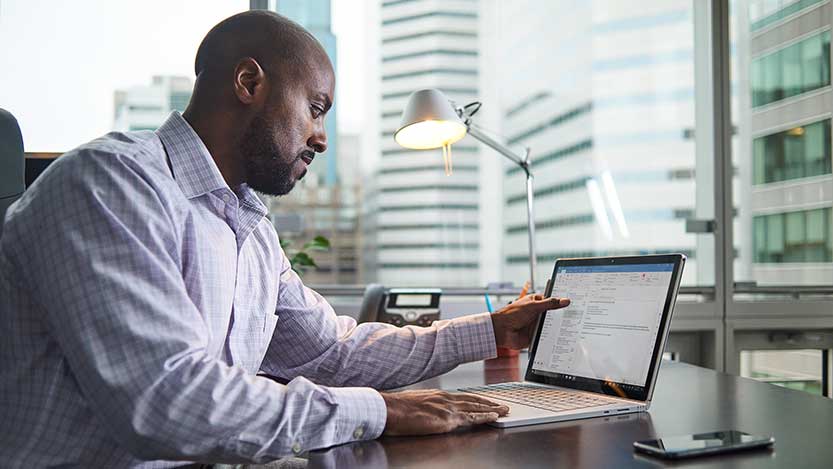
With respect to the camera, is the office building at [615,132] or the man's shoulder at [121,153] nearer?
the man's shoulder at [121,153]

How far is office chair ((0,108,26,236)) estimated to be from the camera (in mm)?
1461

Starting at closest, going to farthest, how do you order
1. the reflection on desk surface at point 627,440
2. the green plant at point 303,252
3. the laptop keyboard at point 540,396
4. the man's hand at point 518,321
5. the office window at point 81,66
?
1. the reflection on desk surface at point 627,440
2. the laptop keyboard at point 540,396
3. the man's hand at point 518,321
4. the green plant at point 303,252
5. the office window at point 81,66

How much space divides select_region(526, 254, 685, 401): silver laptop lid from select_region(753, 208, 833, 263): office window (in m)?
1.97

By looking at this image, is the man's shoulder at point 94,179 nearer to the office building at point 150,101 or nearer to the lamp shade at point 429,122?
the lamp shade at point 429,122

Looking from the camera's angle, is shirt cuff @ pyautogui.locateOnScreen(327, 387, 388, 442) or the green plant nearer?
shirt cuff @ pyautogui.locateOnScreen(327, 387, 388, 442)

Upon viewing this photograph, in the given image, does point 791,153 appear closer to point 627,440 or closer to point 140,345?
point 627,440

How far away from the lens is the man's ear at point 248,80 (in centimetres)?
124

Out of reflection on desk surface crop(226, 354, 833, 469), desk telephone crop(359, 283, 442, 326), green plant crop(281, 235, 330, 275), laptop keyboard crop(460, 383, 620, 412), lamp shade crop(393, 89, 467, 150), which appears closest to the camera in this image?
reflection on desk surface crop(226, 354, 833, 469)

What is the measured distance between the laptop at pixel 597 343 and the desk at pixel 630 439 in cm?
4

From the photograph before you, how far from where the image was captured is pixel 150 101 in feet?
9.54

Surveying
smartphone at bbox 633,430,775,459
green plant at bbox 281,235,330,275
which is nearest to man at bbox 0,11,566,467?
smartphone at bbox 633,430,775,459

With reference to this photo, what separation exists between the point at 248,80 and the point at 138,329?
496mm

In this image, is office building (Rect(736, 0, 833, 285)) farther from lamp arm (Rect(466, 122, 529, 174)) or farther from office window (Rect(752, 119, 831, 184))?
lamp arm (Rect(466, 122, 529, 174))

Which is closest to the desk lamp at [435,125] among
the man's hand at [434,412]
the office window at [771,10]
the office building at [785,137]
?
the man's hand at [434,412]
